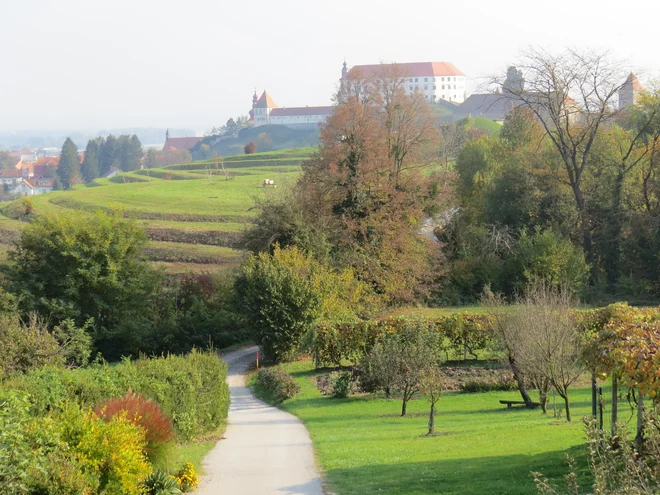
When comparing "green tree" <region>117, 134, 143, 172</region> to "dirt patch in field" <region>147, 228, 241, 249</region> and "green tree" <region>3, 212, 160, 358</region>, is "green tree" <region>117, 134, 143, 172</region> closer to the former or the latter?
"dirt patch in field" <region>147, 228, 241, 249</region>

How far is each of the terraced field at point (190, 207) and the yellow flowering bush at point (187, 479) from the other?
28.1m

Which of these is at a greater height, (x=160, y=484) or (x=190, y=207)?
(x=190, y=207)

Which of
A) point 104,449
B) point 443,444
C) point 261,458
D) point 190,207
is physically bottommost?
point 261,458

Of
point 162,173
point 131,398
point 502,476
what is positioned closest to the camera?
point 502,476

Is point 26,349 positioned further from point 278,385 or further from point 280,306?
point 280,306

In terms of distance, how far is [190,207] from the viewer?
7669cm

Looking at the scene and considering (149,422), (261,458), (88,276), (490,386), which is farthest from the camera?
(88,276)

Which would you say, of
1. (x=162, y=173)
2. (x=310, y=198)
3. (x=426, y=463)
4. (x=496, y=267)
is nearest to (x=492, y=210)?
(x=496, y=267)

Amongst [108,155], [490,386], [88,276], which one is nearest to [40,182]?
[108,155]

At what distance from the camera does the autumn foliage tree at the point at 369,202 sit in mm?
41875

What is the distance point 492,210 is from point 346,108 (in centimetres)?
1346

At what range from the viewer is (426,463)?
14.1 m

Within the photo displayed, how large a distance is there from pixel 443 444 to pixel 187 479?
589 centimetres

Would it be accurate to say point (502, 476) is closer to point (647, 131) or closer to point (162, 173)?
point (647, 131)
